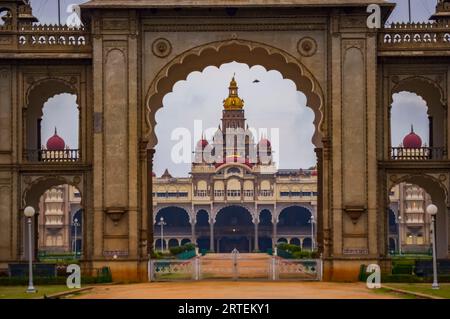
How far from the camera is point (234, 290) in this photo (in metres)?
38.8

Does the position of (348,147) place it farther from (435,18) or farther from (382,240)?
(435,18)

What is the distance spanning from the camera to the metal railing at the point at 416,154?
4697 cm

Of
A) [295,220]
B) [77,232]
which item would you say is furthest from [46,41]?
[295,220]

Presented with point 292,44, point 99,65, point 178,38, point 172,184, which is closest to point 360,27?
point 292,44

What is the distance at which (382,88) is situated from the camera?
46000mm

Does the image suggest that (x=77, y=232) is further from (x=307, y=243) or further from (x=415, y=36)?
(x=415, y=36)

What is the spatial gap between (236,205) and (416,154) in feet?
A: 307

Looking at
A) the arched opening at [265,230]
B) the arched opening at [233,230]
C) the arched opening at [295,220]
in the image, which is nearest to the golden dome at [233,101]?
the arched opening at [233,230]

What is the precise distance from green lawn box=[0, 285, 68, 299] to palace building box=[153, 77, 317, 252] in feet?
317

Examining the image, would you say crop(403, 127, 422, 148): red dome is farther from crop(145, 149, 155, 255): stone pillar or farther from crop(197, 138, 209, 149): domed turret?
crop(197, 138, 209, 149): domed turret

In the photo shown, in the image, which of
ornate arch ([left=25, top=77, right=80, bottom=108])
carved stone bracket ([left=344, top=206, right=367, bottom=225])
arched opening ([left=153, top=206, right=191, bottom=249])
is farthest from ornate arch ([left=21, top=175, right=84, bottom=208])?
arched opening ([left=153, top=206, right=191, bottom=249])

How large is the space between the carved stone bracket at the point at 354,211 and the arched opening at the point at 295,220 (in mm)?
99352

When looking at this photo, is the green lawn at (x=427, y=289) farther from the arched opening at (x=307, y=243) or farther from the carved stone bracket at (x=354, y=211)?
the arched opening at (x=307, y=243)

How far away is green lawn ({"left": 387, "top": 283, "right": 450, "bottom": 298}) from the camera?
115 feet
